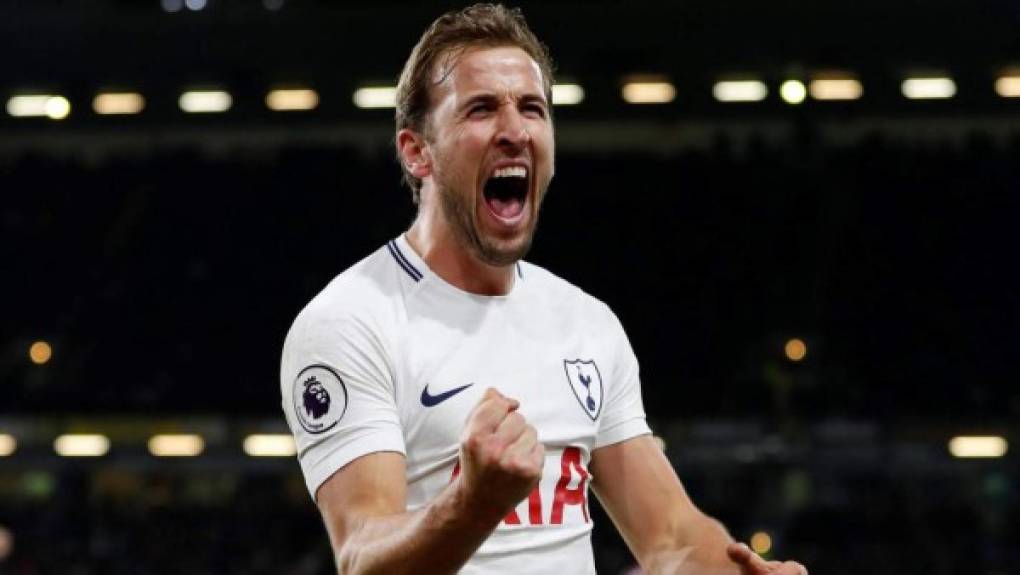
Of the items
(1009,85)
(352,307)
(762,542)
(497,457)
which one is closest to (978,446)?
(762,542)

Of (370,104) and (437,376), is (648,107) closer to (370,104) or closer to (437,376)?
(370,104)

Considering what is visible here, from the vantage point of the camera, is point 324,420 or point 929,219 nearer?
point 324,420

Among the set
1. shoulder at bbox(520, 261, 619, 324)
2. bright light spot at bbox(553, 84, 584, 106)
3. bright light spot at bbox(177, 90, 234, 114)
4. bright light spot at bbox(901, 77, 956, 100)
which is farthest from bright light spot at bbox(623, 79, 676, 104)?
shoulder at bbox(520, 261, 619, 324)

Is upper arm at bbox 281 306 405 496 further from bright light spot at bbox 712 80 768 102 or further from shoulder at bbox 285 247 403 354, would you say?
bright light spot at bbox 712 80 768 102

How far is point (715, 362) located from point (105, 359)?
5469 millimetres

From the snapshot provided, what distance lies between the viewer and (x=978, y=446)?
12055mm

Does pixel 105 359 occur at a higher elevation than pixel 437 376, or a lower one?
higher

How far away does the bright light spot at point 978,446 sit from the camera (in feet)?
39.3

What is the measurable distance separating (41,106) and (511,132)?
10908 mm

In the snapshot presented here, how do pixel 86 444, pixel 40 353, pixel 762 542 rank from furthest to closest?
1. pixel 40 353
2. pixel 86 444
3. pixel 762 542

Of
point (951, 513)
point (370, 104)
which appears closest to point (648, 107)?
point (370, 104)

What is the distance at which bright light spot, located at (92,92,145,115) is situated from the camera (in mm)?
12516

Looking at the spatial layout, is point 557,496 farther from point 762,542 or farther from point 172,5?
point 172,5

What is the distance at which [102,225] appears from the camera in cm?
1488
